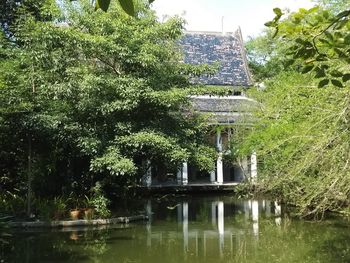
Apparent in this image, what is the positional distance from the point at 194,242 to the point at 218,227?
79.5 inches

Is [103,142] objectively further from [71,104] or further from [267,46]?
[267,46]

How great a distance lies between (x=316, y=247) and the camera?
8.52 m

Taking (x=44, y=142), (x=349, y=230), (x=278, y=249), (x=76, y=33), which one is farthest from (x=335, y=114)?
(x=44, y=142)

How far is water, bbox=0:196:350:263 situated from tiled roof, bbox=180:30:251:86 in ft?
34.6

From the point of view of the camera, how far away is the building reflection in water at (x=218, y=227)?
9.01 m

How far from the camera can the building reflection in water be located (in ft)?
29.6

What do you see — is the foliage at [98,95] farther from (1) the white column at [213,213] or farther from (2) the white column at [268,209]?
(2) the white column at [268,209]

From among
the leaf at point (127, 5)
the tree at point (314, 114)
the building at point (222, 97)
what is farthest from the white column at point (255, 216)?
the leaf at point (127, 5)

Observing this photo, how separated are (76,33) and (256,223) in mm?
6373

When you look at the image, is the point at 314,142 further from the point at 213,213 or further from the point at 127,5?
the point at 213,213

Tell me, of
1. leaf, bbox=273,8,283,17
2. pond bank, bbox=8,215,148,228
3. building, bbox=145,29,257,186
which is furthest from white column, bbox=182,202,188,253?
leaf, bbox=273,8,283,17

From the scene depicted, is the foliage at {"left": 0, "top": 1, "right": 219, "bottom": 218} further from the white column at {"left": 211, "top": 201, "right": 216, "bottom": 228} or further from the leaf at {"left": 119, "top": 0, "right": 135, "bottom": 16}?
the leaf at {"left": 119, "top": 0, "right": 135, "bottom": 16}

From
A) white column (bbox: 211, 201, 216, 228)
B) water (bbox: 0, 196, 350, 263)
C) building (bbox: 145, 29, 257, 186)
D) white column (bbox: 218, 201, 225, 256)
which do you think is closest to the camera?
water (bbox: 0, 196, 350, 263)

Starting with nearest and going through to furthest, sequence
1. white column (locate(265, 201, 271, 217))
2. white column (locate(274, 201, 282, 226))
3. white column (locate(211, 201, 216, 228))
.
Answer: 1. white column (locate(274, 201, 282, 226))
2. white column (locate(211, 201, 216, 228))
3. white column (locate(265, 201, 271, 217))
